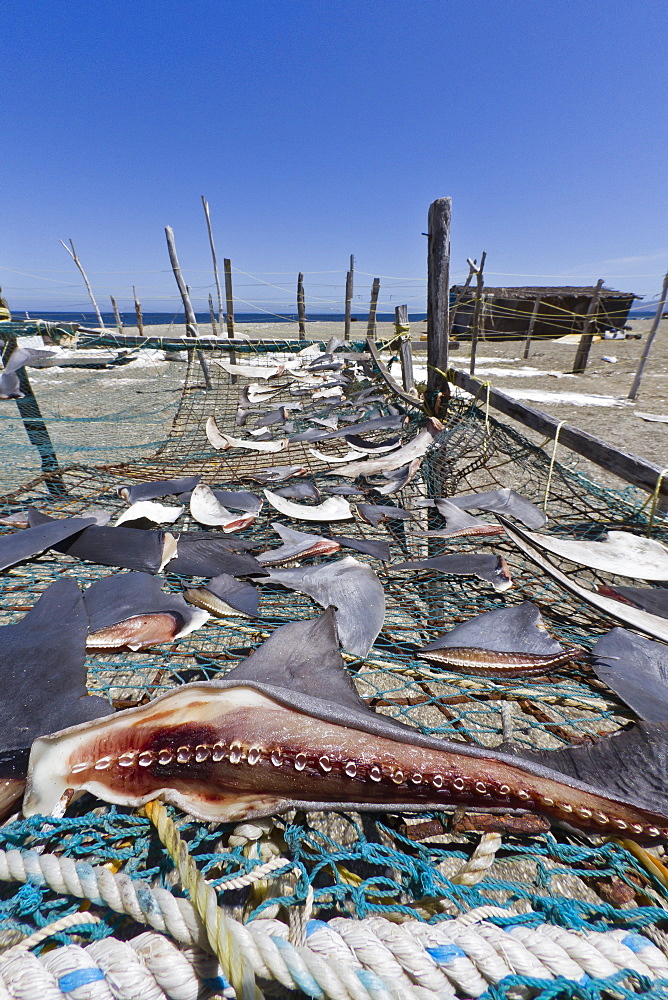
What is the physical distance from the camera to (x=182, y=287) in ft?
35.3

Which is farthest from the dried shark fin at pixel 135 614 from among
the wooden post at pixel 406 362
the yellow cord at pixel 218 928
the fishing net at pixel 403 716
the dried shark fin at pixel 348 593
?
the wooden post at pixel 406 362

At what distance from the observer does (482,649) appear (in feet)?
5.15

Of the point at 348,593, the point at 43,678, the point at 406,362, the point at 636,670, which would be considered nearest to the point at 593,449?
the point at 636,670

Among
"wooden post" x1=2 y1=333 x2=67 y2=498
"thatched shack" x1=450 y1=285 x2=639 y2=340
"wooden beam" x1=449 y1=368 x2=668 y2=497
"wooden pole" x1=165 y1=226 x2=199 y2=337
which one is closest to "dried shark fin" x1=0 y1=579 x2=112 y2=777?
"wooden beam" x1=449 y1=368 x2=668 y2=497

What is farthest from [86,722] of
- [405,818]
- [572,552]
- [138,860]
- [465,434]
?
[465,434]

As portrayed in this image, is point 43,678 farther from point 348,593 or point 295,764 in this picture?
point 348,593

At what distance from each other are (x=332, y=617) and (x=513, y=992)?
106 cm

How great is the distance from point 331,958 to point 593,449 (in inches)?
106

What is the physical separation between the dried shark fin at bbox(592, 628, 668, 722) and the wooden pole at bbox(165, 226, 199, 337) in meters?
9.98

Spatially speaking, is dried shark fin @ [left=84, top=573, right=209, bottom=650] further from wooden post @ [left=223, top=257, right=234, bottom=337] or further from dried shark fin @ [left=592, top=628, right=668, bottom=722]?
wooden post @ [left=223, top=257, right=234, bottom=337]

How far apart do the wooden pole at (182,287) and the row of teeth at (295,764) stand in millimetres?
9949

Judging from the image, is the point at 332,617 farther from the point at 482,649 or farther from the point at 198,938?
the point at 198,938

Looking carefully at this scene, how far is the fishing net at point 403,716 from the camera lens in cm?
89

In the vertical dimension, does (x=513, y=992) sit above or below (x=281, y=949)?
below
